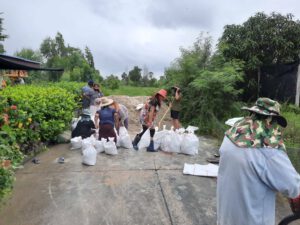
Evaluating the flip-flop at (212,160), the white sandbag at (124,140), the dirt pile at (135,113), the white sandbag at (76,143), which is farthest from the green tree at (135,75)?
the flip-flop at (212,160)

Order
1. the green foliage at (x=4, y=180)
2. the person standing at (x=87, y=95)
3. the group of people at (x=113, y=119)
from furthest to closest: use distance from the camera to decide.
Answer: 1. the person standing at (x=87, y=95)
2. the group of people at (x=113, y=119)
3. the green foliage at (x=4, y=180)

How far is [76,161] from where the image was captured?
18.1 feet

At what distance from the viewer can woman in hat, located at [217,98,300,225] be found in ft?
6.50

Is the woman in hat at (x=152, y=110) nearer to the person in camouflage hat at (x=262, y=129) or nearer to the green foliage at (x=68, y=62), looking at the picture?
the person in camouflage hat at (x=262, y=129)

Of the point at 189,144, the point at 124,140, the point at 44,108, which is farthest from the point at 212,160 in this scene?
the point at 44,108

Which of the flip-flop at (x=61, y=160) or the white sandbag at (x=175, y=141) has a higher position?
the white sandbag at (x=175, y=141)

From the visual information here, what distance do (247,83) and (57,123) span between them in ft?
25.1

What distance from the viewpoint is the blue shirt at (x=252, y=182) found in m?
1.97

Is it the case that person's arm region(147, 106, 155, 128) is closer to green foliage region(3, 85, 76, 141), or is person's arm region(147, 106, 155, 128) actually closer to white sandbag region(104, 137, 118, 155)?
white sandbag region(104, 137, 118, 155)

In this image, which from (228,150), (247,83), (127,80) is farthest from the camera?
(127,80)

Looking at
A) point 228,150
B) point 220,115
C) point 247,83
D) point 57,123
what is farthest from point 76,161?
point 247,83

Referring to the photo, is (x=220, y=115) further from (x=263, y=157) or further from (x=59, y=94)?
(x=263, y=157)

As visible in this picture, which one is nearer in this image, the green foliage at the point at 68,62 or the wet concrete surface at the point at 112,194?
the wet concrete surface at the point at 112,194

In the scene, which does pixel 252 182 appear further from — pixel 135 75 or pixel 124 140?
pixel 135 75
